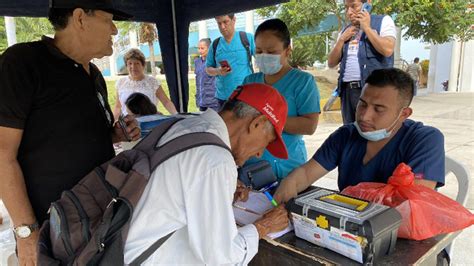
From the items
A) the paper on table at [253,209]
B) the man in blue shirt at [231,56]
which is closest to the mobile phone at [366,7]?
the man in blue shirt at [231,56]

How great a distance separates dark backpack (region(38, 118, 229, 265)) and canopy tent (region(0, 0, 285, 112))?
7.71 feet

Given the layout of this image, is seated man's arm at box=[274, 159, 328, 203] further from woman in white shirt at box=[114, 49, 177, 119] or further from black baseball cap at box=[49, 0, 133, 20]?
woman in white shirt at box=[114, 49, 177, 119]

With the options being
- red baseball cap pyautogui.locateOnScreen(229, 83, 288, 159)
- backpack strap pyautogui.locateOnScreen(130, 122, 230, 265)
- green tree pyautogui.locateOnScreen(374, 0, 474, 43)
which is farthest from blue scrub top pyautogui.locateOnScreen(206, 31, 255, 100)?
green tree pyautogui.locateOnScreen(374, 0, 474, 43)

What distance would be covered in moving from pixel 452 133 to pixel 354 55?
526cm

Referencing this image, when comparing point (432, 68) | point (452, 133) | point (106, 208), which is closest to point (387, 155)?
point (106, 208)

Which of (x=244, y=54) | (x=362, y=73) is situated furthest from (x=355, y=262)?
(x=244, y=54)

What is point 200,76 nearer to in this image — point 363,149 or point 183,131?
point 363,149

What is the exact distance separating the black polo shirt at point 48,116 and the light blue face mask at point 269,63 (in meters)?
1.05

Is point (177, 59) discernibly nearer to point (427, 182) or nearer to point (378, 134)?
point (378, 134)

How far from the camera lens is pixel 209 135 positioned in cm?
101

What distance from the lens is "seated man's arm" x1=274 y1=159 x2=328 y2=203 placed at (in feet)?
5.47

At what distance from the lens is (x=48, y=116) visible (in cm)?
139

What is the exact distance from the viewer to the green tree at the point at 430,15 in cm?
902

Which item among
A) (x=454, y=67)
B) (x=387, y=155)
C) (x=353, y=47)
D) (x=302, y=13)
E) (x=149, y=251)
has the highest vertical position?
(x=302, y=13)
